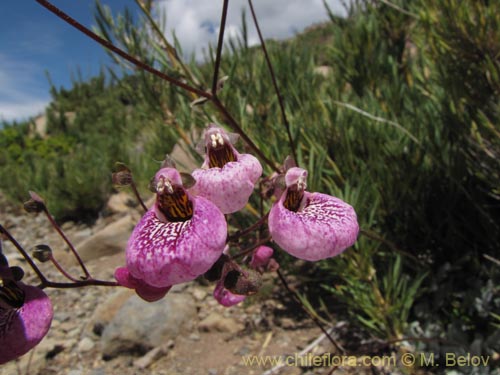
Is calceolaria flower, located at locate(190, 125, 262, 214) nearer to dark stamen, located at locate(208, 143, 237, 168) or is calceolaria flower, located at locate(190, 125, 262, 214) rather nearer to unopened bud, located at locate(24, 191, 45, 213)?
dark stamen, located at locate(208, 143, 237, 168)

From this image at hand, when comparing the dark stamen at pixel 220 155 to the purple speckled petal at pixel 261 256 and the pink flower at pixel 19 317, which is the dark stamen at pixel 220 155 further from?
the pink flower at pixel 19 317

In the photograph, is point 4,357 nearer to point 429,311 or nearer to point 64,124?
point 429,311

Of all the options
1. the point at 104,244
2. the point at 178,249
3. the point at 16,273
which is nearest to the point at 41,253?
the point at 16,273

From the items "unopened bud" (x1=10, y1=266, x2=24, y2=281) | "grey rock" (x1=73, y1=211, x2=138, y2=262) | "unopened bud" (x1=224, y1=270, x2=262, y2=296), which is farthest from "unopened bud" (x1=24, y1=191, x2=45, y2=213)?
"grey rock" (x1=73, y1=211, x2=138, y2=262)

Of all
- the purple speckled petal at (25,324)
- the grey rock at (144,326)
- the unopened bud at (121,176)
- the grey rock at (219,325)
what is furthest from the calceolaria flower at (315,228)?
the grey rock at (144,326)

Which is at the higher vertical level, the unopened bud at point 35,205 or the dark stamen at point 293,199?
the unopened bud at point 35,205

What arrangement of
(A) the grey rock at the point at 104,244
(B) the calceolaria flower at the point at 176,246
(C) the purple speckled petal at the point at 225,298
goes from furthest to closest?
(A) the grey rock at the point at 104,244 → (C) the purple speckled petal at the point at 225,298 → (B) the calceolaria flower at the point at 176,246
